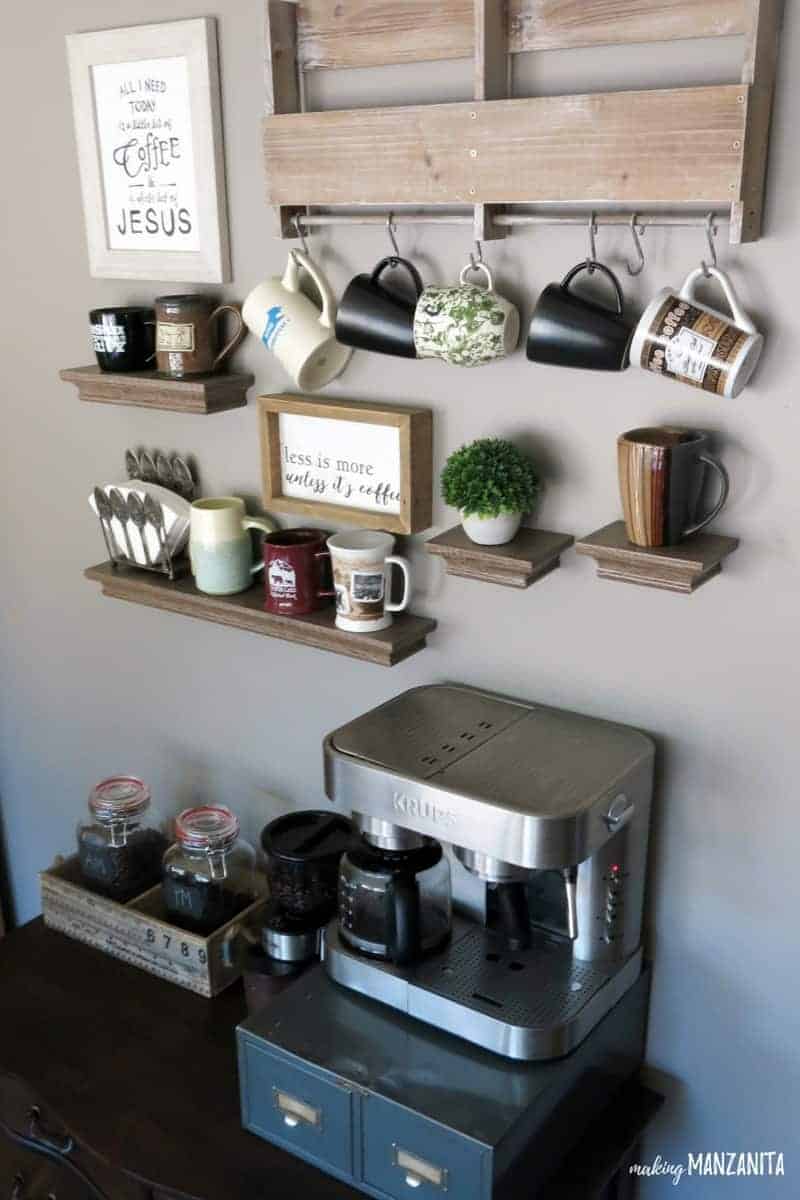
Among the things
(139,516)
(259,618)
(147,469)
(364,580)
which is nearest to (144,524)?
(139,516)

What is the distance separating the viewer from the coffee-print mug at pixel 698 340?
43.1 inches

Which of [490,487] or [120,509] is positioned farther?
[120,509]

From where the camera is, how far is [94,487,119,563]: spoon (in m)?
1.65

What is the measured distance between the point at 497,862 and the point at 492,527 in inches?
14.6

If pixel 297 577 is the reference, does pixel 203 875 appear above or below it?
below

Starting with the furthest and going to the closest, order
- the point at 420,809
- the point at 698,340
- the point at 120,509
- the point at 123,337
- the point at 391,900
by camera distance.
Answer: the point at 120,509, the point at 123,337, the point at 391,900, the point at 420,809, the point at 698,340

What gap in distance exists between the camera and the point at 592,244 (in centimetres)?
119

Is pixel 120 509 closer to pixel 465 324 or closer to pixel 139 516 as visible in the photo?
pixel 139 516

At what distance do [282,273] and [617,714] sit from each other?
2.24 ft

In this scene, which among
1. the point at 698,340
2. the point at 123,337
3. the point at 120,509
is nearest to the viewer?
the point at 698,340

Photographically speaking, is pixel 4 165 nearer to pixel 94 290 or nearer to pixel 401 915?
pixel 94 290

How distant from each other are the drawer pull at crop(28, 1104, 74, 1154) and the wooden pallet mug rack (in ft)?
3.66

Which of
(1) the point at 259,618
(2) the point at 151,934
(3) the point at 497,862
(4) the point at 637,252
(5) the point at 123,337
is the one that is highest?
(4) the point at 637,252

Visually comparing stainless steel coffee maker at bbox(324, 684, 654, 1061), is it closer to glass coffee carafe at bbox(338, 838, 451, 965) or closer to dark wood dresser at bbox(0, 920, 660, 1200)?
glass coffee carafe at bbox(338, 838, 451, 965)
